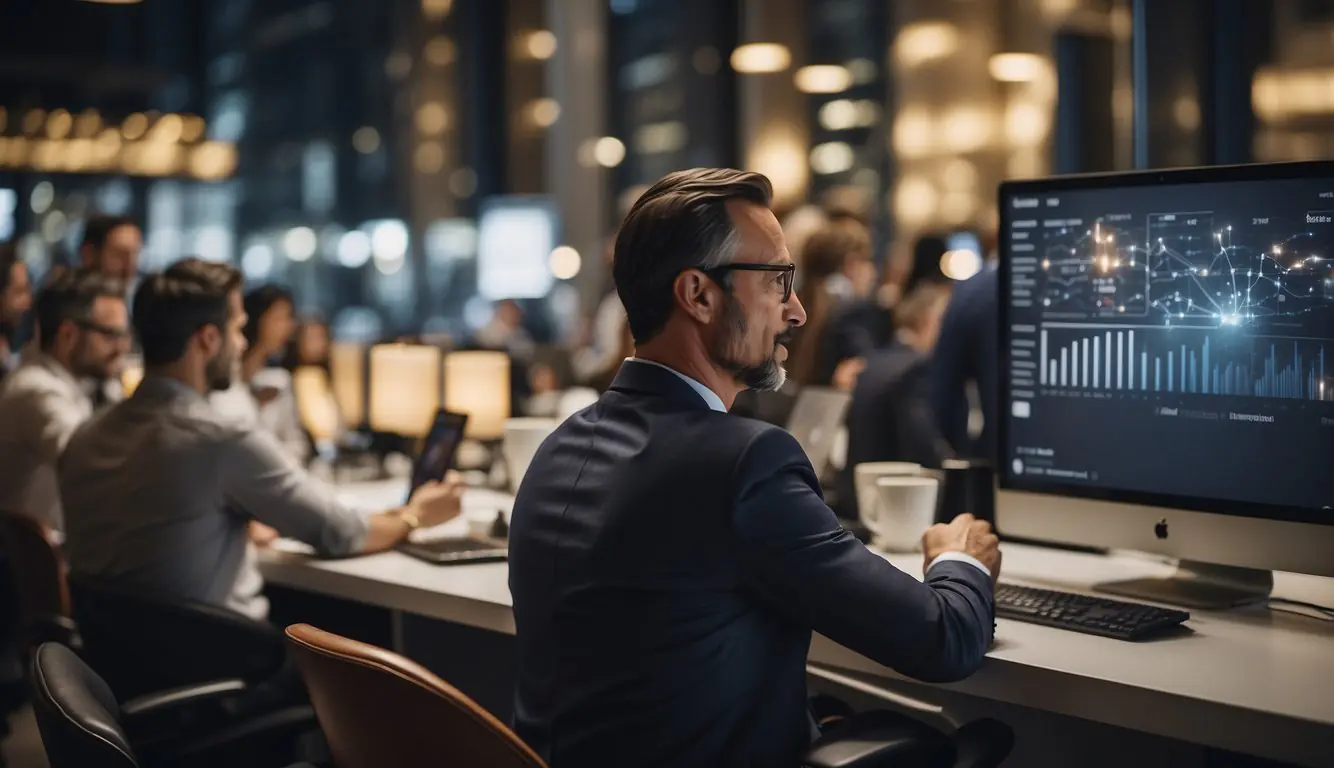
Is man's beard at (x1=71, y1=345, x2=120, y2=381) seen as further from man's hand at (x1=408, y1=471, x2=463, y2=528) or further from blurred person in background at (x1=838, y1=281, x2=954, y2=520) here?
blurred person in background at (x1=838, y1=281, x2=954, y2=520)

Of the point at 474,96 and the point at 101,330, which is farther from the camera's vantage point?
the point at 474,96

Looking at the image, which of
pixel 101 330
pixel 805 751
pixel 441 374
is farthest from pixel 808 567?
pixel 101 330

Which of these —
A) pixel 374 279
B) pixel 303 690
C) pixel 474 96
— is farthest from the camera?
pixel 374 279

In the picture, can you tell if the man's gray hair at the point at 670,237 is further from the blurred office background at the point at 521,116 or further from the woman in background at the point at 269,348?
the blurred office background at the point at 521,116

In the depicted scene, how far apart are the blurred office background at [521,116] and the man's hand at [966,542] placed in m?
6.68

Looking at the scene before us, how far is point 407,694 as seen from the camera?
1337 mm

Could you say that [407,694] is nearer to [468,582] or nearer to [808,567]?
[808,567]

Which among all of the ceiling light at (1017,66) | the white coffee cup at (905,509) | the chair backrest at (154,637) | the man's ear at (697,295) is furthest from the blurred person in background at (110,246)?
the ceiling light at (1017,66)

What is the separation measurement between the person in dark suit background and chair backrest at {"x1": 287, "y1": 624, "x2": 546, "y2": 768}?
2.59 metres

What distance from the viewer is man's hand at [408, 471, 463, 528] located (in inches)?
111

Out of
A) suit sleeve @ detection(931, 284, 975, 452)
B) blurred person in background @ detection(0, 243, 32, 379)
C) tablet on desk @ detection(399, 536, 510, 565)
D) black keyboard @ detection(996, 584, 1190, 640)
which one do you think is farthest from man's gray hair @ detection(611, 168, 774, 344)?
blurred person in background @ detection(0, 243, 32, 379)

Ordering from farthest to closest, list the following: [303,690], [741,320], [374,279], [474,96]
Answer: [374,279] < [474,96] < [303,690] < [741,320]

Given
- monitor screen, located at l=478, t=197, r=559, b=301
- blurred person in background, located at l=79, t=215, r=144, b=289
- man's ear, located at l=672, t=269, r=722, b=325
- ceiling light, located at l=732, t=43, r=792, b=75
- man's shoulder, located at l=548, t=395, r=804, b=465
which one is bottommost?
man's shoulder, located at l=548, t=395, r=804, b=465

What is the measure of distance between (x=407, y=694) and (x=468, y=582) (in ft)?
3.51
